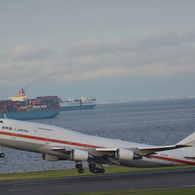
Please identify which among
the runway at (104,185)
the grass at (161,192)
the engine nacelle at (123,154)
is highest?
the engine nacelle at (123,154)

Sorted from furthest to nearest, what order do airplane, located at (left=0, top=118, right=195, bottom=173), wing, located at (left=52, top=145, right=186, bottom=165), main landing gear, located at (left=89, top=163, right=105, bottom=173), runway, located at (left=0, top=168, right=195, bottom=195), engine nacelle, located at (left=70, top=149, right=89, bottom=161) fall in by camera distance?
1. main landing gear, located at (left=89, top=163, right=105, bottom=173)
2. airplane, located at (left=0, top=118, right=195, bottom=173)
3. wing, located at (left=52, top=145, right=186, bottom=165)
4. engine nacelle, located at (left=70, top=149, right=89, bottom=161)
5. runway, located at (left=0, top=168, right=195, bottom=195)

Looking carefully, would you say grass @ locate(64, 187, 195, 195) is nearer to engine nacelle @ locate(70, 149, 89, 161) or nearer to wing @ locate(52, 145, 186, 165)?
engine nacelle @ locate(70, 149, 89, 161)

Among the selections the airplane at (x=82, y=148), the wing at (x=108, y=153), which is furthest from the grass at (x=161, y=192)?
the wing at (x=108, y=153)

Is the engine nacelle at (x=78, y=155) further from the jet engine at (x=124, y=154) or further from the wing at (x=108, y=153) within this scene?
the jet engine at (x=124, y=154)

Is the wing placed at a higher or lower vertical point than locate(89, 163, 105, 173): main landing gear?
higher

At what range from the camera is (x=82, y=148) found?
5266cm

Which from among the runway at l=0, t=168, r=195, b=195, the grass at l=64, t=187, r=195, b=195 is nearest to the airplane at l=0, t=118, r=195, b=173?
the runway at l=0, t=168, r=195, b=195

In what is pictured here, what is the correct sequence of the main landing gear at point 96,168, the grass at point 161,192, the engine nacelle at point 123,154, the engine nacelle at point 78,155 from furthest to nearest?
the main landing gear at point 96,168 < the engine nacelle at point 123,154 < the engine nacelle at point 78,155 < the grass at point 161,192

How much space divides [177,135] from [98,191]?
11308 centimetres

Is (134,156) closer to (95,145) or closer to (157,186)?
(95,145)

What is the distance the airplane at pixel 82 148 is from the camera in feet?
165

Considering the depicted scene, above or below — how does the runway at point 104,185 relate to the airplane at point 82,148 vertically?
below

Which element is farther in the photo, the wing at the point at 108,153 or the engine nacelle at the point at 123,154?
the engine nacelle at the point at 123,154

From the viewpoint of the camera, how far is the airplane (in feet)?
165
